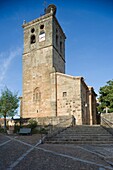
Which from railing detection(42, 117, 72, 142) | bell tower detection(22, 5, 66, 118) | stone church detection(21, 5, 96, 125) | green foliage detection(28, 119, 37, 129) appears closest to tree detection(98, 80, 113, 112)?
stone church detection(21, 5, 96, 125)

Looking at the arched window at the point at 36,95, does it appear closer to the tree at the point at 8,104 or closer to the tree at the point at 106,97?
the tree at the point at 8,104

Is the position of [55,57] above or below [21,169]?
above

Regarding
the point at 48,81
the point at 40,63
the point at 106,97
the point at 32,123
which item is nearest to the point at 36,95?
the point at 48,81

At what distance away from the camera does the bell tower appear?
2470 cm

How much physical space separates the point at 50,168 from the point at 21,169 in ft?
2.98

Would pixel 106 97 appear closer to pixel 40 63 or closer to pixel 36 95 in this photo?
pixel 36 95

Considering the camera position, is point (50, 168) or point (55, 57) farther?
point (55, 57)

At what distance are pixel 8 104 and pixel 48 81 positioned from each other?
661 centimetres

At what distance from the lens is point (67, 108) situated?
22.6m

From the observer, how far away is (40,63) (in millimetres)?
26531

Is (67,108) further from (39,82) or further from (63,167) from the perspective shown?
(63,167)

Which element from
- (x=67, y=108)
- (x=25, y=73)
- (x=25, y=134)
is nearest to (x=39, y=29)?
(x=25, y=73)

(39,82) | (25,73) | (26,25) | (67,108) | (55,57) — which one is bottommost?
(67,108)

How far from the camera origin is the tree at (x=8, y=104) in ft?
71.2
